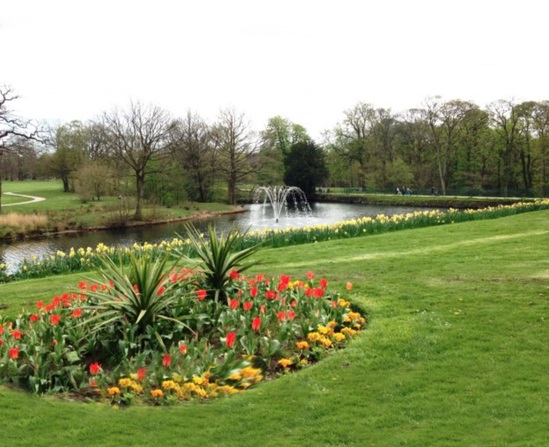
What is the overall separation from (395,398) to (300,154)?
66.7 meters

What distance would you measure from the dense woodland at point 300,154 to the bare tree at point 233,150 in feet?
0.41

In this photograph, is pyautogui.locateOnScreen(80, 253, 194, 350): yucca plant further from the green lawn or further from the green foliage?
the green foliage

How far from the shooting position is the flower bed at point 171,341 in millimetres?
5121

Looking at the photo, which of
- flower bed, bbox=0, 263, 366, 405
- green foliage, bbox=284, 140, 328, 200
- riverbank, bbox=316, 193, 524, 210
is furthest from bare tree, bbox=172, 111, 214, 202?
flower bed, bbox=0, 263, 366, 405

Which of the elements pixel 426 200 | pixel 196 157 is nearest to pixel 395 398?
pixel 426 200

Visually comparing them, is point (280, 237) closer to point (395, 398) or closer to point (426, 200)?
point (395, 398)

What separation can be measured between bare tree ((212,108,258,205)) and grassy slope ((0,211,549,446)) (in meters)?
53.1

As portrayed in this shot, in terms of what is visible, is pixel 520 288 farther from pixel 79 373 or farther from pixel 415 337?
pixel 79 373

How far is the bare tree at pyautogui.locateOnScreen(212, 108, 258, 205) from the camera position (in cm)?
6041

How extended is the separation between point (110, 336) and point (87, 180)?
45328mm

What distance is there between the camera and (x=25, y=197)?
56.4 metres

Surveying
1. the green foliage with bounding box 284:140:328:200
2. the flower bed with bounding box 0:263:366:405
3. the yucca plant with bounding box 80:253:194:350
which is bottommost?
the flower bed with bounding box 0:263:366:405

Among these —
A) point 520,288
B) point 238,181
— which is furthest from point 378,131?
point 520,288

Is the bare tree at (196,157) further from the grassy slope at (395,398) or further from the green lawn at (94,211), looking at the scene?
the grassy slope at (395,398)
